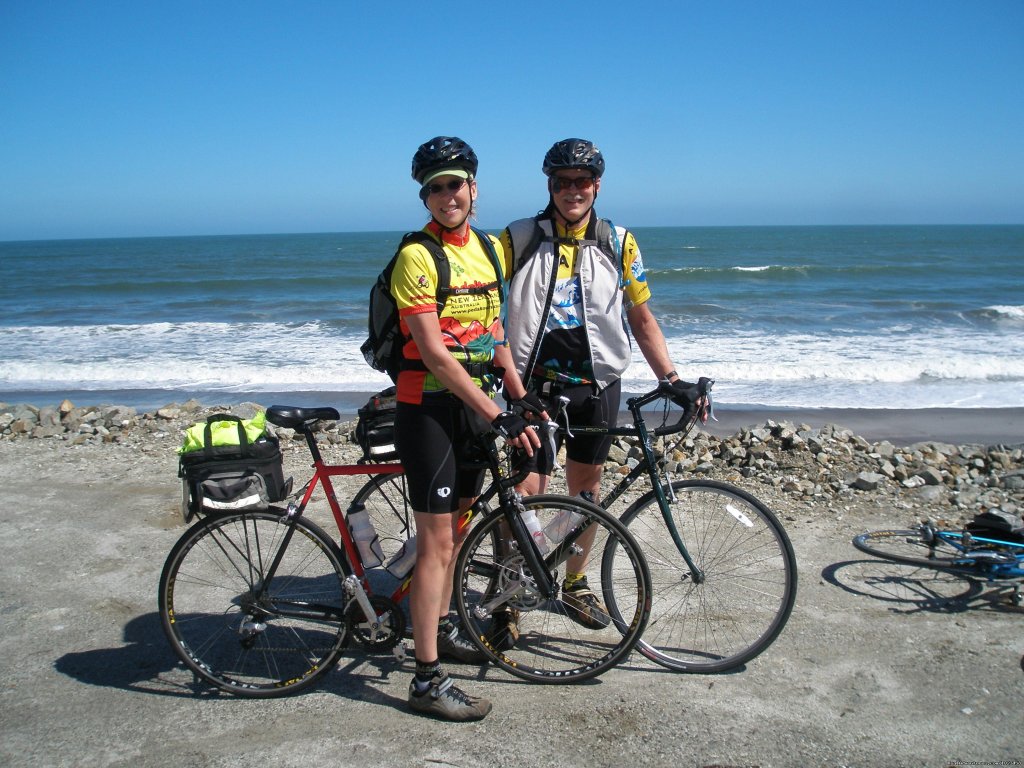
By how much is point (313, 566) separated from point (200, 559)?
0.62m

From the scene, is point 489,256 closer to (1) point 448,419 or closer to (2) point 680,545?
(1) point 448,419

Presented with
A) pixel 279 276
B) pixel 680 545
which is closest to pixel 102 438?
pixel 680 545

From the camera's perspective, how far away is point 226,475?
296cm

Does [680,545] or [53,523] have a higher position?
[680,545]

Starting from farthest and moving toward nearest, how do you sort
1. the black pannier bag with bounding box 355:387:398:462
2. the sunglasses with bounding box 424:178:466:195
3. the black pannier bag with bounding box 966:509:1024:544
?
the black pannier bag with bounding box 966:509:1024:544 → the black pannier bag with bounding box 355:387:398:462 → the sunglasses with bounding box 424:178:466:195

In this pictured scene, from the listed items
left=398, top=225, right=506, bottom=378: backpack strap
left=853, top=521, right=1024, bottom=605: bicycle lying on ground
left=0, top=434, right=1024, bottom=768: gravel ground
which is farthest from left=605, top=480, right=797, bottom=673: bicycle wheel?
left=853, top=521, right=1024, bottom=605: bicycle lying on ground

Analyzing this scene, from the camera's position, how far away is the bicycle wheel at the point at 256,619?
3.06 meters

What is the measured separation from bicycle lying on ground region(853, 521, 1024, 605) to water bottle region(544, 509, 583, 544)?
1965 mm

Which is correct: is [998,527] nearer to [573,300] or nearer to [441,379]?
[573,300]

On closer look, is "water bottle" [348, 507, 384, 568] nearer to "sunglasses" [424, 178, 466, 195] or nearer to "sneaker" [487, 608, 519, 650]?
"sneaker" [487, 608, 519, 650]

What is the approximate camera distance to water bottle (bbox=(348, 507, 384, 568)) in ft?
10.4

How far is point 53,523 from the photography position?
4.85 metres

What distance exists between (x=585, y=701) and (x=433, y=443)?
46.6 inches

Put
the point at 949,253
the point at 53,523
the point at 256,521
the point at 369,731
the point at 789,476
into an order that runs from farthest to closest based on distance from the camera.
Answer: the point at 949,253 → the point at 789,476 → the point at 53,523 → the point at 256,521 → the point at 369,731
